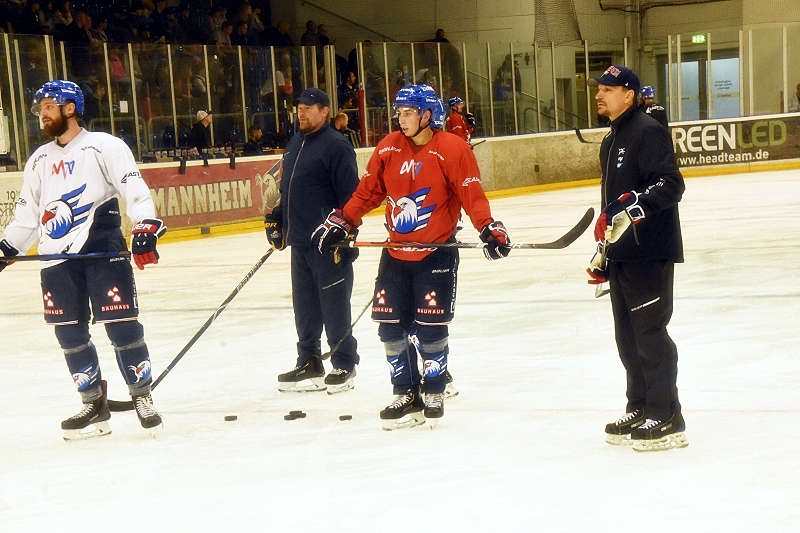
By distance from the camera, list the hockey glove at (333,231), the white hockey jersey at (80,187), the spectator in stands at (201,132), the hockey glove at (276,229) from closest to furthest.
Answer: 1. the white hockey jersey at (80,187)
2. the hockey glove at (333,231)
3. the hockey glove at (276,229)
4. the spectator in stands at (201,132)

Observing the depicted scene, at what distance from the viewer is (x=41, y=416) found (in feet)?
16.4

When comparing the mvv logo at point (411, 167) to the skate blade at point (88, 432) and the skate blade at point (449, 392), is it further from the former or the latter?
the skate blade at point (88, 432)

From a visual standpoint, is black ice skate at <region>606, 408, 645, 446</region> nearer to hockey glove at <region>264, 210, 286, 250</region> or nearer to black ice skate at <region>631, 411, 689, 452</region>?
black ice skate at <region>631, 411, 689, 452</region>

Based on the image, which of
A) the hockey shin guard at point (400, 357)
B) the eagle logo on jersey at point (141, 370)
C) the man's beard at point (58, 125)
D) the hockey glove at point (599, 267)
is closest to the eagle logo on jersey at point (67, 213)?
the man's beard at point (58, 125)

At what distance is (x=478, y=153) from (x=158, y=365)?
1084cm

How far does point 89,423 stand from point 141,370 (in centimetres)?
30

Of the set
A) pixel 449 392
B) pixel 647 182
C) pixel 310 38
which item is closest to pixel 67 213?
pixel 449 392

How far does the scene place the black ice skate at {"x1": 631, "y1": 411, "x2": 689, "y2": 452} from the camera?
13.0 ft

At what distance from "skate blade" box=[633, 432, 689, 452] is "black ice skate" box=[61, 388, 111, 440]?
6.60 feet

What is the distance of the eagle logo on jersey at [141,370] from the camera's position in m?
4.51

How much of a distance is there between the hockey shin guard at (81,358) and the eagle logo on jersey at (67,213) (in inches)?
14.4

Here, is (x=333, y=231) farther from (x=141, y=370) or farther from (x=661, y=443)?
(x=661, y=443)

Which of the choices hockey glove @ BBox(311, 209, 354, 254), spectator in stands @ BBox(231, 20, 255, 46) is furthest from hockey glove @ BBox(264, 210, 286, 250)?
spectator in stands @ BBox(231, 20, 255, 46)

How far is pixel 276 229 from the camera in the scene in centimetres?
550
